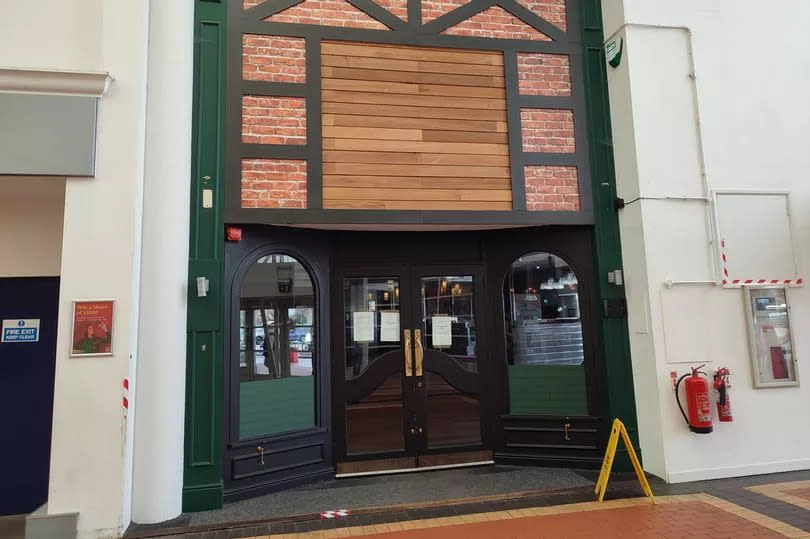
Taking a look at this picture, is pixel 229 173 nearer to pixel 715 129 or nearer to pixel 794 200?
pixel 715 129

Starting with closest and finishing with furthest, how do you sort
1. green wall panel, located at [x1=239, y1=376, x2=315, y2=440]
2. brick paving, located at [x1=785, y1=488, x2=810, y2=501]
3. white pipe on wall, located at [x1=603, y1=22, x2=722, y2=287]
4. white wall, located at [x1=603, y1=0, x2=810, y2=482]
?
brick paving, located at [x1=785, y1=488, x2=810, y2=501]
green wall panel, located at [x1=239, y1=376, x2=315, y2=440]
white wall, located at [x1=603, y1=0, x2=810, y2=482]
white pipe on wall, located at [x1=603, y1=22, x2=722, y2=287]

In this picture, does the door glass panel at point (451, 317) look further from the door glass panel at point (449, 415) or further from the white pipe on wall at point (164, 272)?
the white pipe on wall at point (164, 272)

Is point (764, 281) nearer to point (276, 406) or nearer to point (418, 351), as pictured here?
point (418, 351)

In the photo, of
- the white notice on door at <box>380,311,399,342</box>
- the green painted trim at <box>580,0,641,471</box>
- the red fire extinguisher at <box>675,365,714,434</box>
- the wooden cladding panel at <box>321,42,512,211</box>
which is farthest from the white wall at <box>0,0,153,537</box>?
the red fire extinguisher at <box>675,365,714,434</box>

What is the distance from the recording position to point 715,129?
559 cm

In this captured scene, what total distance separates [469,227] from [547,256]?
1016mm

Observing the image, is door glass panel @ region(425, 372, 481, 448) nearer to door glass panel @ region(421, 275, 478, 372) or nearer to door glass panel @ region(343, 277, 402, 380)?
door glass panel @ region(421, 275, 478, 372)

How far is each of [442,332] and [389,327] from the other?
60 cm

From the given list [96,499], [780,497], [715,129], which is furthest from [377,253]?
[780,497]

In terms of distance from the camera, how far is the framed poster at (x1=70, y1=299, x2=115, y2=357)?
409cm

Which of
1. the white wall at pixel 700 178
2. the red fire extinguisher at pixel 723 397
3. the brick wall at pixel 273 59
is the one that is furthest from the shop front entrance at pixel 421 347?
the brick wall at pixel 273 59

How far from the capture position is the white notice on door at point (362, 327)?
5648 millimetres

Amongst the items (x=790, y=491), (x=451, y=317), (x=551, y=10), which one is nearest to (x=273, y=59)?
(x=551, y=10)

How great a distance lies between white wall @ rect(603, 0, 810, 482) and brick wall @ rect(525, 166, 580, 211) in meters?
0.54
